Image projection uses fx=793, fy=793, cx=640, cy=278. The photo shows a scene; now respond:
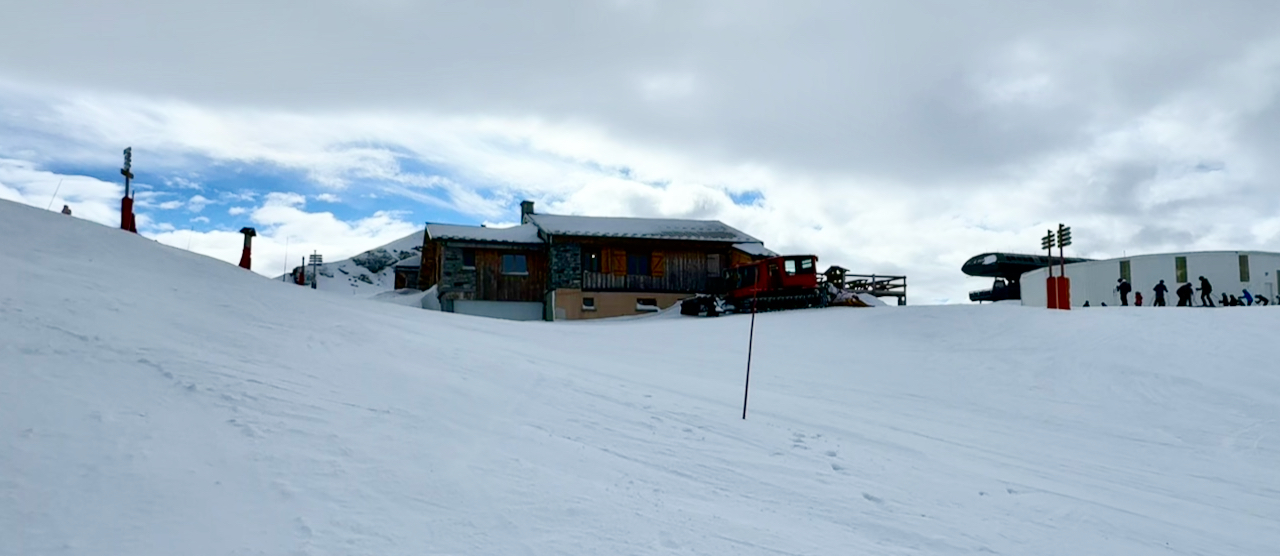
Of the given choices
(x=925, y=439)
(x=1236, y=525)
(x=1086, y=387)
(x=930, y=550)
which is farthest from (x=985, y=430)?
(x=930, y=550)

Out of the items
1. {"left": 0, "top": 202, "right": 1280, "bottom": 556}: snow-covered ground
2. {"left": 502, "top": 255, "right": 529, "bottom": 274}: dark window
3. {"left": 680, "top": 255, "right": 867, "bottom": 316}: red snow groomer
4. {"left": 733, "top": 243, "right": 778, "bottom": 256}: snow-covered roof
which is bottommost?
{"left": 0, "top": 202, "right": 1280, "bottom": 556}: snow-covered ground

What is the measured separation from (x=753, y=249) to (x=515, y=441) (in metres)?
32.1

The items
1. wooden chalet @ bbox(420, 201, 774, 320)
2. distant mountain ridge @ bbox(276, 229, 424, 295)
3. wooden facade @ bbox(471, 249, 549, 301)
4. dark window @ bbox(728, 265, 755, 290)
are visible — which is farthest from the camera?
distant mountain ridge @ bbox(276, 229, 424, 295)

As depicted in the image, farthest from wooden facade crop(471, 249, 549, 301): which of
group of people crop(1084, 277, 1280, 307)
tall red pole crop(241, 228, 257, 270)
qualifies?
group of people crop(1084, 277, 1280, 307)

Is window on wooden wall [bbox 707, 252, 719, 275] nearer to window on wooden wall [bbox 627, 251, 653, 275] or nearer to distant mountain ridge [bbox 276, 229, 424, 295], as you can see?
window on wooden wall [bbox 627, 251, 653, 275]

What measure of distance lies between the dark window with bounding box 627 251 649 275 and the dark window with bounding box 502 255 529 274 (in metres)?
4.69

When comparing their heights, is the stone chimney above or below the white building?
above

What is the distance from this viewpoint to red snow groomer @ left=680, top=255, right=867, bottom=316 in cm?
3023

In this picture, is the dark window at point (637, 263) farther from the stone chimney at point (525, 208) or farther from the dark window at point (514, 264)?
the stone chimney at point (525, 208)

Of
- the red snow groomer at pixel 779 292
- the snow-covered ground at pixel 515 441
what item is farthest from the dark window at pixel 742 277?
the snow-covered ground at pixel 515 441

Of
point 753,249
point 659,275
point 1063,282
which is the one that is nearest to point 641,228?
point 659,275

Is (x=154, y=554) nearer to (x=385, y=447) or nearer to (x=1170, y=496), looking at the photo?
(x=385, y=447)

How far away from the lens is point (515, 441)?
7.72m

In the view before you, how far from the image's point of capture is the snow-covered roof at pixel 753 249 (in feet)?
125
